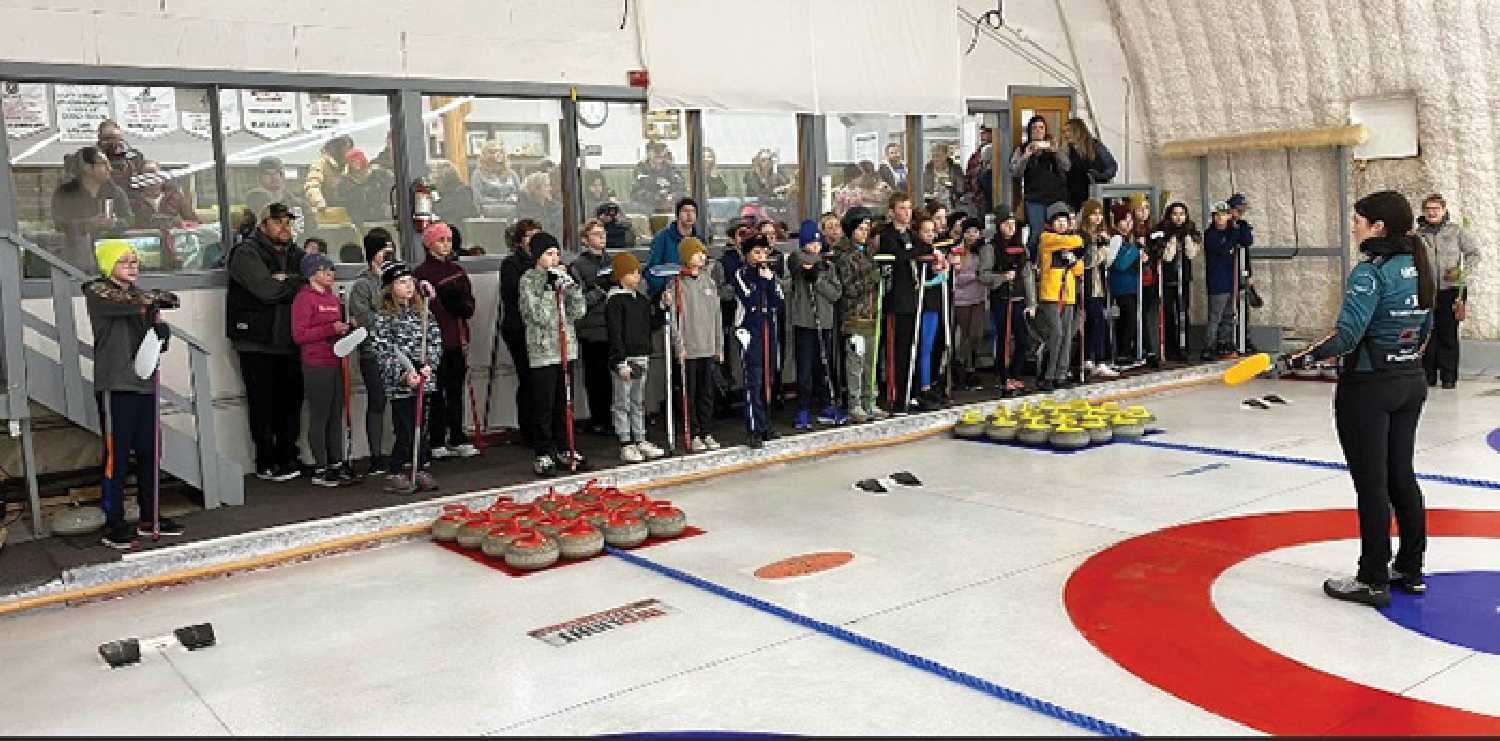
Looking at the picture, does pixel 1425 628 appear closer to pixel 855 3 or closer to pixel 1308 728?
pixel 1308 728

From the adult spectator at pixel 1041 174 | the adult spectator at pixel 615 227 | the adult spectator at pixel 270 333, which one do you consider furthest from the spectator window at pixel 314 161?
the adult spectator at pixel 1041 174

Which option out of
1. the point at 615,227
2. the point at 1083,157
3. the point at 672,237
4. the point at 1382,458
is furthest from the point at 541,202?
the point at 1382,458

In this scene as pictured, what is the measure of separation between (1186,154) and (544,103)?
26.2 feet

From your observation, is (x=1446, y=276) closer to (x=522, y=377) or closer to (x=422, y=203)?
(x=522, y=377)

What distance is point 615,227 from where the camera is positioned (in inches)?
421

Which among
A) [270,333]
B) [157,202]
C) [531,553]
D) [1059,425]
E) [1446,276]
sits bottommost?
[531,553]

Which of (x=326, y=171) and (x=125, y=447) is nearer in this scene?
(x=125, y=447)

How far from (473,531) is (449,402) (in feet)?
7.53

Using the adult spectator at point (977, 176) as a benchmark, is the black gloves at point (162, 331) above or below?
→ below

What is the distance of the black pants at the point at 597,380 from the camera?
991 cm

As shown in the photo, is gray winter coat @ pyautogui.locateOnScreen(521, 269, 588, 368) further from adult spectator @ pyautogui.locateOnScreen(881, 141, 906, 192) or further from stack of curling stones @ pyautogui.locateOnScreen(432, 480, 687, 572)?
adult spectator @ pyautogui.locateOnScreen(881, 141, 906, 192)

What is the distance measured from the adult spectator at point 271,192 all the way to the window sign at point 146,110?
676mm

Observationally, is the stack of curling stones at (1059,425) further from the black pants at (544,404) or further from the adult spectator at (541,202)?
the adult spectator at (541,202)

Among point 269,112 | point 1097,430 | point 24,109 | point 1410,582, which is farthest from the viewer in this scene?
point 1097,430
